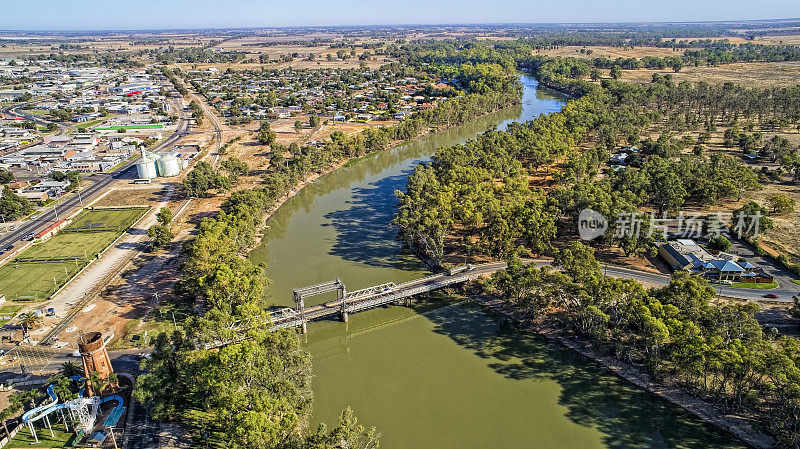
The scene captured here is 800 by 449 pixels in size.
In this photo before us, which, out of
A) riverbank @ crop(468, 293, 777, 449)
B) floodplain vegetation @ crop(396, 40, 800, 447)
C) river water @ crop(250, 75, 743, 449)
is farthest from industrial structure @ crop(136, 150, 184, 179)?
riverbank @ crop(468, 293, 777, 449)

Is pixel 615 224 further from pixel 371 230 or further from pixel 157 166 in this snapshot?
pixel 157 166

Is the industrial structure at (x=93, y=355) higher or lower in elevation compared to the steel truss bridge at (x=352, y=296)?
higher

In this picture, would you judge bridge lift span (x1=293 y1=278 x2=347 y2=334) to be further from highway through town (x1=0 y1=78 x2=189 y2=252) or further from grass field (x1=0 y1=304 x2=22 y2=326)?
highway through town (x1=0 y1=78 x2=189 y2=252)

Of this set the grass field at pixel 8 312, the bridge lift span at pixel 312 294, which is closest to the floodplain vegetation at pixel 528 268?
the bridge lift span at pixel 312 294

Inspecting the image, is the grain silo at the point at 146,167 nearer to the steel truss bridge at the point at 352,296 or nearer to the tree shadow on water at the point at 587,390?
the steel truss bridge at the point at 352,296

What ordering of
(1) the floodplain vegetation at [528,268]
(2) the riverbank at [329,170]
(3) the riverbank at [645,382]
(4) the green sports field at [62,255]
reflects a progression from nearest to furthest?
(1) the floodplain vegetation at [528,268], (3) the riverbank at [645,382], (4) the green sports field at [62,255], (2) the riverbank at [329,170]

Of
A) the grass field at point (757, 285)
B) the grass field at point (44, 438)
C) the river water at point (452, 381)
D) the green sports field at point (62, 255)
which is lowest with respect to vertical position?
the river water at point (452, 381)
